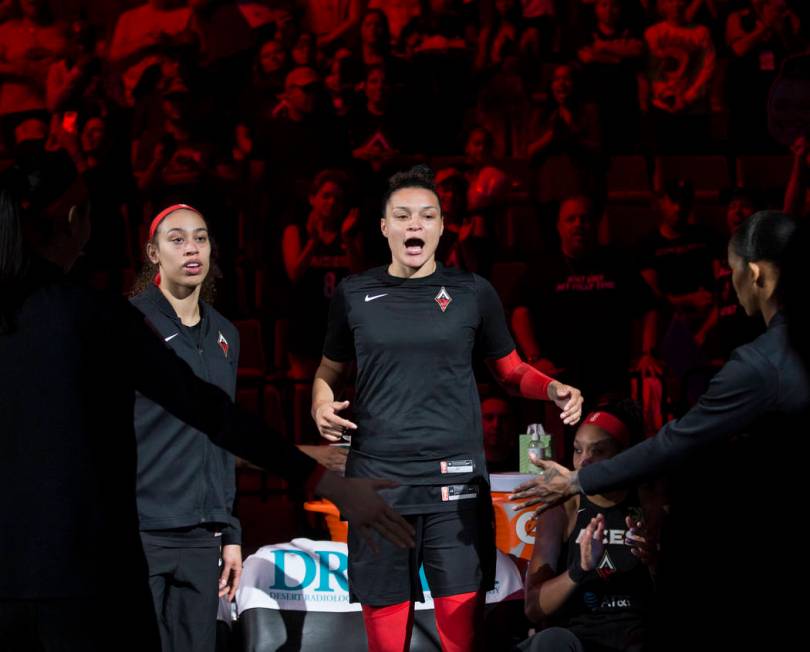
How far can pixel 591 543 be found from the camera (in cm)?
318

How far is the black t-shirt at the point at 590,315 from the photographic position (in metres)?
7.29

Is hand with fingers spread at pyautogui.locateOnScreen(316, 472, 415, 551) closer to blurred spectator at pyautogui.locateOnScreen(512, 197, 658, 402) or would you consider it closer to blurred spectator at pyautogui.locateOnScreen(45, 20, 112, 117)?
blurred spectator at pyautogui.locateOnScreen(512, 197, 658, 402)

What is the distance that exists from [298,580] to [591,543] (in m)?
1.34

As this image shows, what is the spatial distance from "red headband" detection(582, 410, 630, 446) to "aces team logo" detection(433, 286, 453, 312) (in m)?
0.98

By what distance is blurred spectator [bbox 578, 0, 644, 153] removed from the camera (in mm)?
8328

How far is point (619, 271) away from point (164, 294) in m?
5.04

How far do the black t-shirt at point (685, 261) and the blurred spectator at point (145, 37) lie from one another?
4427 millimetres

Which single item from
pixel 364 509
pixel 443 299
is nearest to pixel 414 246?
pixel 443 299

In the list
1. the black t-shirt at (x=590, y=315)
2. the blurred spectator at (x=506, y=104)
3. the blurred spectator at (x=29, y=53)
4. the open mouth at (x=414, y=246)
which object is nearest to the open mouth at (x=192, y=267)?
the open mouth at (x=414, y=246)

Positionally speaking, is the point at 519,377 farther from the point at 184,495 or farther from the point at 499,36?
the point at 499,36

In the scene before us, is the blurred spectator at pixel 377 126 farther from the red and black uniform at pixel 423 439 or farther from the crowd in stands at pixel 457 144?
the red and black uniform at pixel 423 439

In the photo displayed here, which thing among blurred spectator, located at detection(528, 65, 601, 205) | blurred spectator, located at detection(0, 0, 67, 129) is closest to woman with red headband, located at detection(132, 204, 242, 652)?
blurred spectator, located at detection(528, 65, 601, 205)

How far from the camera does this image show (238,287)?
7.99 meters

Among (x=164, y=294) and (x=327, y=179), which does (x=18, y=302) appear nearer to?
(x=164, y=294)
